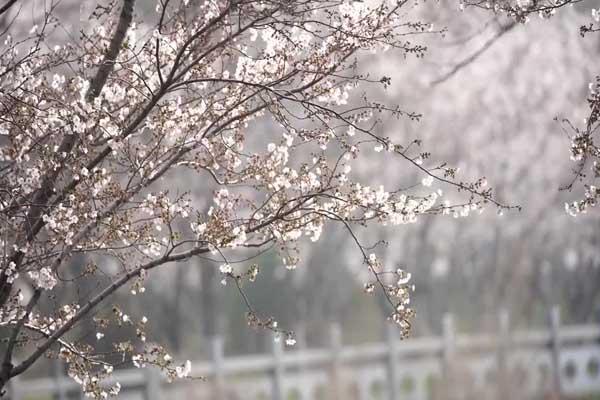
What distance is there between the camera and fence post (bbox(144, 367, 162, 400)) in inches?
387

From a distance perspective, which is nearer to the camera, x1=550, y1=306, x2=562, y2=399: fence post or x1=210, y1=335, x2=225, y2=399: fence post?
x1=210, y1=335, x2=225, y2=399: fence post

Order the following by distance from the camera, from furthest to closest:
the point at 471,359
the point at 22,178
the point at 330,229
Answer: the point at 330,229
the point at 471,359
the point at 22,178

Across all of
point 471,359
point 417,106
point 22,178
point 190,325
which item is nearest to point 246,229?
point 22,178

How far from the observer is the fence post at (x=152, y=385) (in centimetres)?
983

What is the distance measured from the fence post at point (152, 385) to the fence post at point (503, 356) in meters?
4.05

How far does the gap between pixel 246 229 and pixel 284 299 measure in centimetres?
1330

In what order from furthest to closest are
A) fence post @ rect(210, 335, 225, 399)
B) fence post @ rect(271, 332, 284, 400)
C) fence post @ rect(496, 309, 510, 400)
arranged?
fence post @ rect(496, 309, 510, 400) < fence post @ rect(271, 332, 284, 400) < fence post @ rect(210, 335, 225, 399)

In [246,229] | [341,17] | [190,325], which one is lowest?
[246,229]

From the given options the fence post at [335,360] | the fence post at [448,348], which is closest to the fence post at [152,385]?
the fence post at [335,360]

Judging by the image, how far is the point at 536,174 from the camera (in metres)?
15.6

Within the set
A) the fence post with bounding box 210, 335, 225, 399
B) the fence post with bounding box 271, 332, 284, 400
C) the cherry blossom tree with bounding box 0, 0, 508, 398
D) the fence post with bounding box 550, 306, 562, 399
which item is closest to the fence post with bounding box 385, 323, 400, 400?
the fence post with bounding box 271, 332, 284, 400

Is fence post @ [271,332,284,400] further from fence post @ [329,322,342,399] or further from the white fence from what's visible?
fence post @ [329,322,342,399]

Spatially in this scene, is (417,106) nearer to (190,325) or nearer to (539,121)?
(539,121)

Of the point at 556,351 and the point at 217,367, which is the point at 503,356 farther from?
the point at 217,367
